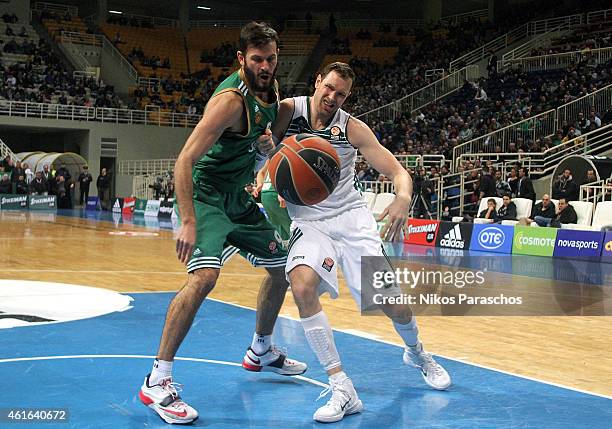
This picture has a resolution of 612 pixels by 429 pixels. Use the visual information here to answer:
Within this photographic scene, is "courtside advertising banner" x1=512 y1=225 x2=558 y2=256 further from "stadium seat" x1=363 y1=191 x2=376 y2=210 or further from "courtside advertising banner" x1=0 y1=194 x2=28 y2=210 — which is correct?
"courtside advertising banner" x1=0 y1=194 x2=28 y2=210

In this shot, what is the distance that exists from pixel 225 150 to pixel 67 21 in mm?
40736

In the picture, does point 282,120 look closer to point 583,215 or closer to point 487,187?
point 583,215

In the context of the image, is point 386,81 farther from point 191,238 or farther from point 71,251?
point 191,238

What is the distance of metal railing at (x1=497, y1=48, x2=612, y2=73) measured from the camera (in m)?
27.4

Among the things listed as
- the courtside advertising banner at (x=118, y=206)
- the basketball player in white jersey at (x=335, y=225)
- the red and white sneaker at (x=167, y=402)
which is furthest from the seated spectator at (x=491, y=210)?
the courtside advertising banner at (x=118, y=206)

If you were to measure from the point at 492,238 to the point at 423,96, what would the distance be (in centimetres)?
1728

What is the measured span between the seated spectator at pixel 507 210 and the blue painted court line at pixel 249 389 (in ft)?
37.9

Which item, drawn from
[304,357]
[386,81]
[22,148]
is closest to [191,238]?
[304,357]

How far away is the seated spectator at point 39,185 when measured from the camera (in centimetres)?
3061

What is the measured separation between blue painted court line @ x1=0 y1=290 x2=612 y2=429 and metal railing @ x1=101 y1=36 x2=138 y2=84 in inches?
1433

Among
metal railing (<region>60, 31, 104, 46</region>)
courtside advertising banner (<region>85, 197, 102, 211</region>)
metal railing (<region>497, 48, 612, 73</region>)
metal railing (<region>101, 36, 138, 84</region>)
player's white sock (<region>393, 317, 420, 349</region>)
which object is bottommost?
courtside advertising banner (<region>85, 197, 102, 211</region>)

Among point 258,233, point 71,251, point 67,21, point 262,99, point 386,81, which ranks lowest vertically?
point 71,251

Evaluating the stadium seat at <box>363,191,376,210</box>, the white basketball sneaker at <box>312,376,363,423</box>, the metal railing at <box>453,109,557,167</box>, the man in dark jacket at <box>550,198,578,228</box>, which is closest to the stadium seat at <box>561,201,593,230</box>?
the man in dark jacket at <box>550,198,578,228</box>

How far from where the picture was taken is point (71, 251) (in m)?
14.0
